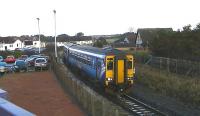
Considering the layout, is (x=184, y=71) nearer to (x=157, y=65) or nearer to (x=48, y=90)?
(x=157, y=65)

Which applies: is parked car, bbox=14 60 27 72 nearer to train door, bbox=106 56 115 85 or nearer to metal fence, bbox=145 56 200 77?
metal fence, bbox=145 56 200 77

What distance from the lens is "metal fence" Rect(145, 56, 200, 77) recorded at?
32.0 meters

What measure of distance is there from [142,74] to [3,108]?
93.4 ft

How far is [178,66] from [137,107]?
44.5 ft

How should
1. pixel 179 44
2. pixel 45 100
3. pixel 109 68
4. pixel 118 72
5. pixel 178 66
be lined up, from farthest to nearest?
pixel 179 44 → pixel 178 66 → pixel 118 72 → pixel 109 68 → pixel 45 100

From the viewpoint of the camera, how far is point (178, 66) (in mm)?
34812

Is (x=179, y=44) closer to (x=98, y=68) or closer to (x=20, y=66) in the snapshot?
(x=98, y=68)

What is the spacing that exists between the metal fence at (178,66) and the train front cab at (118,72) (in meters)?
8.07

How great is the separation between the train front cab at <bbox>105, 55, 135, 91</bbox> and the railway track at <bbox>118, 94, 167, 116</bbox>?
858mm

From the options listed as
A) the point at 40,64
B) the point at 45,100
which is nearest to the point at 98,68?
the point at 45,100

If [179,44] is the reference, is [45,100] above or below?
below

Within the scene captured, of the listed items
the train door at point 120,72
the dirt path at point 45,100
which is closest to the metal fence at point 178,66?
the train door at point 120,72

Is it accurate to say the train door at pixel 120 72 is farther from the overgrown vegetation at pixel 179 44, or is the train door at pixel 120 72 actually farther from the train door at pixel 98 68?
the overgrown vegetation at pixel 179 44

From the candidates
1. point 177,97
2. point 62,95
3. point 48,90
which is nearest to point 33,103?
point 62,95
